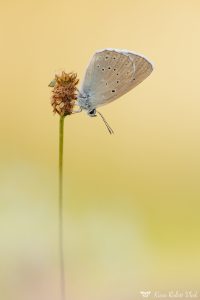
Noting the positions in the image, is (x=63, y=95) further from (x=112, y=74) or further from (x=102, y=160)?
(x=102, y=160)

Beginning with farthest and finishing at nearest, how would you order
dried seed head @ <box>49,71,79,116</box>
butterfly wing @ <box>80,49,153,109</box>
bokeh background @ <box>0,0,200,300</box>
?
bokeh background @ <box>0,0,200,300</box> → butterfly wing @ <box>80,49,153,109</box> → dried seed head @ <box>49,71,79,116</box>

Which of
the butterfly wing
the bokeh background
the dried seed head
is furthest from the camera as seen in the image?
the bokeh background

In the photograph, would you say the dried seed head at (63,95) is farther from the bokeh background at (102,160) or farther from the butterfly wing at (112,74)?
the bokeh background at (102,160)

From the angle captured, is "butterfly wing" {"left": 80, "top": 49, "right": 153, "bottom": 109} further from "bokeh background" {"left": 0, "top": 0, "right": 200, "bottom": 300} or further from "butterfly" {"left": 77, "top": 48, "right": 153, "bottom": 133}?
"bokeh background" {"left": 0, "top": 0, "right": 200, "bottom": 300}

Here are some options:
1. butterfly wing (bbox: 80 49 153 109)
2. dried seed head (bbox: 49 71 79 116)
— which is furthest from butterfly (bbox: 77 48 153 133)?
dried seed head (bbox: 49 71 79 116)

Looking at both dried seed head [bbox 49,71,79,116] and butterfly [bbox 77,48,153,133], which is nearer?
dried seed head [bbox 49,71,79,116]

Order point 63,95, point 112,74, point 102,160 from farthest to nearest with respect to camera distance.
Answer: point 102,160
point 112,74
point 63,95

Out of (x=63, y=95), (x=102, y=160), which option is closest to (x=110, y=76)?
(x=63, y=95)

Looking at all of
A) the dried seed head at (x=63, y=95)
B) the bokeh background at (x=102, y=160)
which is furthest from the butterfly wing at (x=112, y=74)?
the bokeh background at (x=102, y=160)
